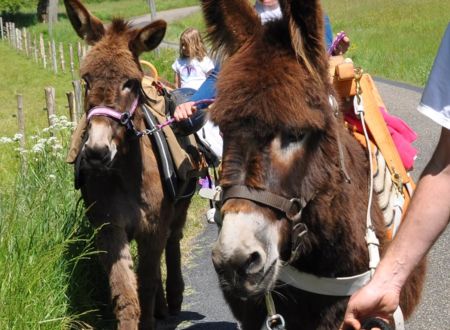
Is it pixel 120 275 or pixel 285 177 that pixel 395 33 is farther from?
pixel 285 177

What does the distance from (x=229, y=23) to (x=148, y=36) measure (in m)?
2.72

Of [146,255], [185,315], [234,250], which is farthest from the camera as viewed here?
[185,315]

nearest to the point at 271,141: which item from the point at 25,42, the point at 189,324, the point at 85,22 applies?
the point at 85,22

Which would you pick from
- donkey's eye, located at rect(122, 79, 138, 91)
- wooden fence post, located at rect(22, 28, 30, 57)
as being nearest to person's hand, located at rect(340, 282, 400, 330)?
donkey's eye, located at rect(122, 79, 138, 91)

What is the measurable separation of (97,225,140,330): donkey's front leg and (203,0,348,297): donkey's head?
8.22 ft

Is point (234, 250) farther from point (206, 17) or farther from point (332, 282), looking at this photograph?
point (206, 17)

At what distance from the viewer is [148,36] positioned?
19.9ft

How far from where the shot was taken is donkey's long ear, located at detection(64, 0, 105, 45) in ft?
19.6

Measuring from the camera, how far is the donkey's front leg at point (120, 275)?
5.45 meters

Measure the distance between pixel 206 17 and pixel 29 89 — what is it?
2488 centimetres

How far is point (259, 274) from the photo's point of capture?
2896mm

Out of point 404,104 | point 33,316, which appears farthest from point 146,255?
point 404,104

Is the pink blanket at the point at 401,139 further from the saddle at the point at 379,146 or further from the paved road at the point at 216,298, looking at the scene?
the paved road at the point at 216,298

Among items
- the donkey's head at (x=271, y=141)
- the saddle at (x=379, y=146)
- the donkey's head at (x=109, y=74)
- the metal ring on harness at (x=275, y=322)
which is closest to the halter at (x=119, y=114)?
the donkey's head at (x=109, y=74)
